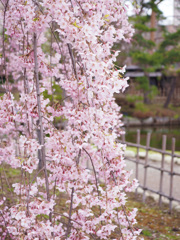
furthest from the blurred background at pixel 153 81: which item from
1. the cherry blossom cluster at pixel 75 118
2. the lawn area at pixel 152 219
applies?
the cherry blossom cluster at pixel 75 118

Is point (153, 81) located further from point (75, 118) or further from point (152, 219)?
point (75, 118)

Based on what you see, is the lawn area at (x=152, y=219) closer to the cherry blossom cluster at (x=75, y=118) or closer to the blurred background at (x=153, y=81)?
the cherry blossom cluster at (x=75, y=118)

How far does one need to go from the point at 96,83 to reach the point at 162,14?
38.1ft

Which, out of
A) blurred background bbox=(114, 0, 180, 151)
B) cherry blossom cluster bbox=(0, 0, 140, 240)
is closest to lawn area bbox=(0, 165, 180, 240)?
cherry blossom cluster bbox=(0, 0, 140, 240)

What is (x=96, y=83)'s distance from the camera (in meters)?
1.53

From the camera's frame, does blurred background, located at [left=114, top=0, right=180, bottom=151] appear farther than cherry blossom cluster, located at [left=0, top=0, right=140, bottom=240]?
Yes

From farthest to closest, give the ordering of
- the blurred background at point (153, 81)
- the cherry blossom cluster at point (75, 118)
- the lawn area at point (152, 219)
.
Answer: the blurred background at point (153, 81), the lawn area at point (152, 219), the cherry blossom cluster at point (75, 118)

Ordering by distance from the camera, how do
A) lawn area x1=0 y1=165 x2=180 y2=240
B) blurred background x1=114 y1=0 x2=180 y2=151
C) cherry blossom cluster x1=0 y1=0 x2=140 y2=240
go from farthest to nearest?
1. blurred background x1=114 y1=0 x2=180 y2=151
2. lawn area x1=0 y1=165 x2=180 y2=240
3. cherry blossom cluster x1=0 y1=0 x2=140 y2=240

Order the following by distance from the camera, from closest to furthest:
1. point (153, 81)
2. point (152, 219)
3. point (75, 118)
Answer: point (75, 118) < point (152, 219) < point (153, 81)

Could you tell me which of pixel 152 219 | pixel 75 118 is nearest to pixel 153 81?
pixel 152 219

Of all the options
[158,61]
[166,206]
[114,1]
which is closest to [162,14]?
[158,61]

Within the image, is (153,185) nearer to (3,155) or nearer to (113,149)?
(3,155)

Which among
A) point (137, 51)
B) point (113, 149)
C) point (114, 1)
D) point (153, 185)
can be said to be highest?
point (137, 51)

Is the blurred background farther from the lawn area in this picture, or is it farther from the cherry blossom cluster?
the cherry blossom cluster
